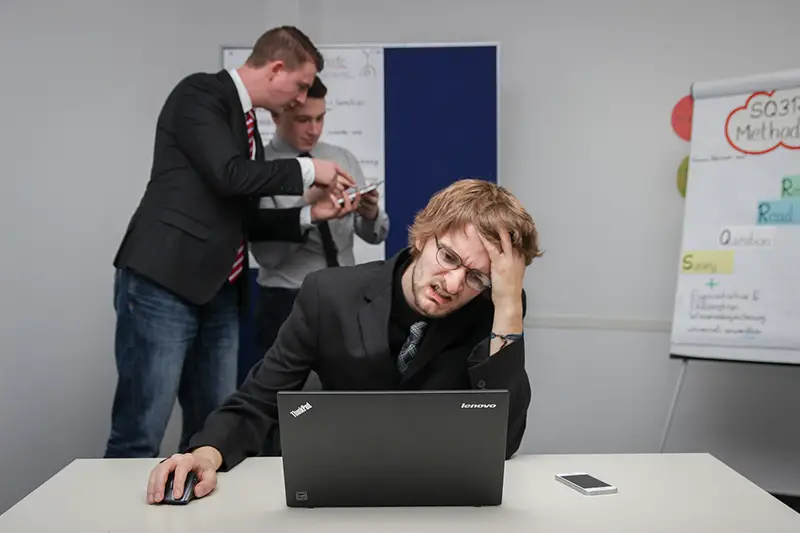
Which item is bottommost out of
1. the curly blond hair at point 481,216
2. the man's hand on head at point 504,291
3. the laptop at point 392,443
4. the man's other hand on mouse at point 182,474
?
the man's other hand on mouse at point 182,474

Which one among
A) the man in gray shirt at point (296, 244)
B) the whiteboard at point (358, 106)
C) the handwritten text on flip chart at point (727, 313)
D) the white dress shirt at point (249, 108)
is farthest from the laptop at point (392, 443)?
the whiteboard at point (358, 106)

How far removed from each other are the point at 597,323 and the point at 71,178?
234 cm

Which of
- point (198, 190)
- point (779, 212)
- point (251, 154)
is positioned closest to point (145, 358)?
point (198, 190)

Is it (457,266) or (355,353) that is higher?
(457,266)

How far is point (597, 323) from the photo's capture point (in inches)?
135

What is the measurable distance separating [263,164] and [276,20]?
123 cm

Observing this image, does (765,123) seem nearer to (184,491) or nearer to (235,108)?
(235,108)

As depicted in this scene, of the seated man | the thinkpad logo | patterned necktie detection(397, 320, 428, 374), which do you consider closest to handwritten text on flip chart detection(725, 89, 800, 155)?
the seated man

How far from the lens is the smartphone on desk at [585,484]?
131 centimetres

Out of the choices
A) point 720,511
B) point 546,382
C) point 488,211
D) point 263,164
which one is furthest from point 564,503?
point 546,382

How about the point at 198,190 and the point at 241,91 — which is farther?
the point at 241,91

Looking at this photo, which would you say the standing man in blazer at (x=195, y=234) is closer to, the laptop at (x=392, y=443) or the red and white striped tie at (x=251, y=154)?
the red and white striped tie at (x=251, y=154)

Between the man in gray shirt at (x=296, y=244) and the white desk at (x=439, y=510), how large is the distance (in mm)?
1497

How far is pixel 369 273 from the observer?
1695 millimetres
